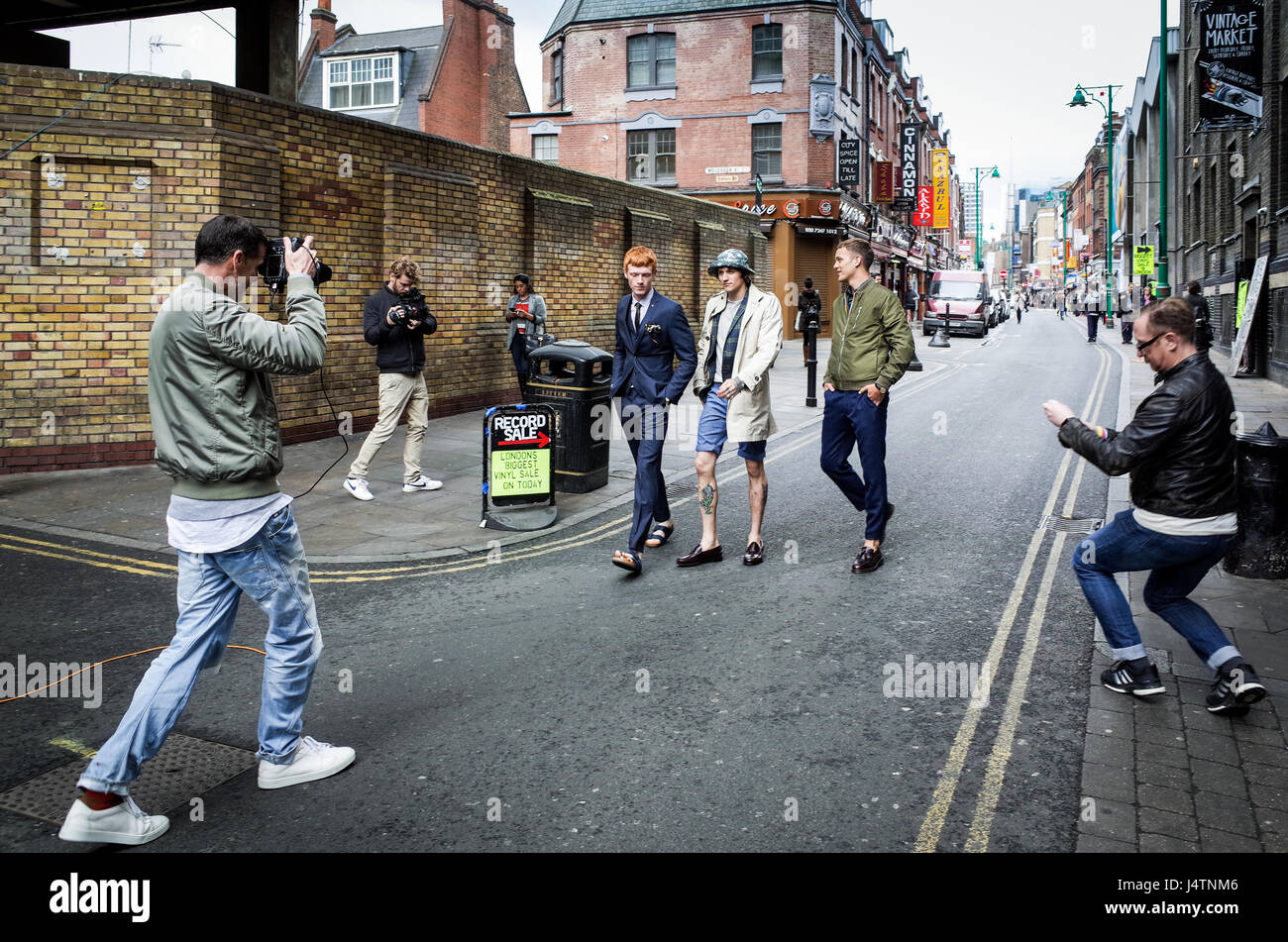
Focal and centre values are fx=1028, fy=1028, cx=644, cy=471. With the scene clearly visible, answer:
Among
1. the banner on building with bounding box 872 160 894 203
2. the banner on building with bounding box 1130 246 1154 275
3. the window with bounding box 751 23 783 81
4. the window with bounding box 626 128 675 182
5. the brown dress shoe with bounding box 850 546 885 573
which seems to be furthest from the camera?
the banner on building with bounding box 872 160 894 203

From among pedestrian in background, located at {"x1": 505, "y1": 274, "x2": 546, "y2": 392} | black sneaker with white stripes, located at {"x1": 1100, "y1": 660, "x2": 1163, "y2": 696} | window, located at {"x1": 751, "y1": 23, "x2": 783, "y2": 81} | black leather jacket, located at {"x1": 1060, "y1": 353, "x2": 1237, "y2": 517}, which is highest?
window, located at {"x1": 751, "y1": 23, "x2": 783, "y2": 81}

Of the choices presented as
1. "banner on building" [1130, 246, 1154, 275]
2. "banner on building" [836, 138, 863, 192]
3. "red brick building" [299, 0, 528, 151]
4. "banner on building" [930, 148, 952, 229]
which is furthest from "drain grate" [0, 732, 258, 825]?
"banner on building" [930, 148, 952, 229]

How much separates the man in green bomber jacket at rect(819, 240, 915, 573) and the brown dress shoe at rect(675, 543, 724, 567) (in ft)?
3.06

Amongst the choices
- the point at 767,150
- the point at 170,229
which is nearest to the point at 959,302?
the point at 767,150

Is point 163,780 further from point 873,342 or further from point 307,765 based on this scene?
point 873,342

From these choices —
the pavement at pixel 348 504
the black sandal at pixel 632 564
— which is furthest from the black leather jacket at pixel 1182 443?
the pavement at pixel 348 504

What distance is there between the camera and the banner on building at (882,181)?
45812mm

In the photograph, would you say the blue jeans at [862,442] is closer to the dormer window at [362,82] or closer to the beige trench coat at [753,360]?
the beige trench coat at [753,360]

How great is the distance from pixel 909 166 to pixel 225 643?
1973 inches

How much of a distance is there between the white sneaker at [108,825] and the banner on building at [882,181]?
45.5 m

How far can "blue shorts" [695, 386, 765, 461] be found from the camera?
22.8 feet

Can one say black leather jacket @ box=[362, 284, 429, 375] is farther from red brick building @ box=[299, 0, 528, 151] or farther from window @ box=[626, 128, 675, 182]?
window @ box=[626, 128, 675, 182]

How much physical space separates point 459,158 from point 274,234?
12.9 ft
